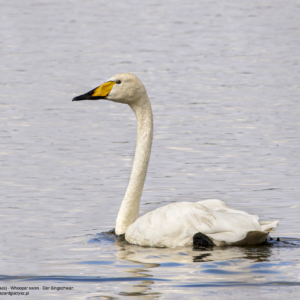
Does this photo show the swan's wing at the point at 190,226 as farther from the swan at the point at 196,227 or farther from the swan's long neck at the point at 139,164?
the swan's long neck at the point at 139,164

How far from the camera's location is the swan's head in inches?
470

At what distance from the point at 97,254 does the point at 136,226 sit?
690 millimetres

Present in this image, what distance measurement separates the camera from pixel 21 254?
34.9 feet

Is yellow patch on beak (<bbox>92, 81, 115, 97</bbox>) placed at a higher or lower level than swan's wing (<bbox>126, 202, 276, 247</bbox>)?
higher

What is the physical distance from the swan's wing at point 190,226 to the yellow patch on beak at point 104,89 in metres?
2.18

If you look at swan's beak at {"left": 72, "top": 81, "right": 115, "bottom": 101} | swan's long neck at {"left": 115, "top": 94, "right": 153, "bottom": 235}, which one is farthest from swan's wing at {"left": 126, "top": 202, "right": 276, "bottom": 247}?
swan's beak at {"left": 72, "top": 81, "right": 115, "bottom": 101}

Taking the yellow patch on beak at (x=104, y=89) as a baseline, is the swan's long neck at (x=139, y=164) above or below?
below

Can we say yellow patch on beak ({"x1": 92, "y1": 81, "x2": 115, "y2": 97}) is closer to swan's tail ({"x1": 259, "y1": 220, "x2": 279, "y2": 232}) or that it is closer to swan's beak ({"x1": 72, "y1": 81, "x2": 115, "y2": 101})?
swan's beak ({"x1": 72, "y1": 81, "x2": 115, "y2": 101})

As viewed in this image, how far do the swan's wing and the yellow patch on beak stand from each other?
2.18 m

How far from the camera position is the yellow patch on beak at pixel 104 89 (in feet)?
39.4

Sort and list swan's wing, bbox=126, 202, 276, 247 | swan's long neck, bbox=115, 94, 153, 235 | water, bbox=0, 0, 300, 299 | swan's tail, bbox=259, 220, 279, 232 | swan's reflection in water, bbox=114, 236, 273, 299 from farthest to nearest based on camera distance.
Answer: swan's long neck, bbox=115, 94, 153, 235 < swan's tail, bbox=259, 220, 279, 232 < swan's wing, bbox=126, 202, 276, 247 < water, bbox=0, 0, 300, 299 < swan's reflection in water, bbox=114, 236, 273, 299

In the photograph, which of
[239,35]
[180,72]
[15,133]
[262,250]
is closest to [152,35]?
[239,35]

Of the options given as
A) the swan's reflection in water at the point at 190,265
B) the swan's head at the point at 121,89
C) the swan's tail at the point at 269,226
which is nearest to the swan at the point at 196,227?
the swan's tail at the point at 269,226

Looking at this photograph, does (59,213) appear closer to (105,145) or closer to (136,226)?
(136,226)
